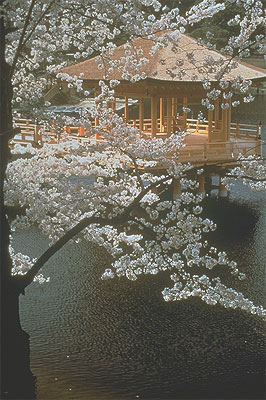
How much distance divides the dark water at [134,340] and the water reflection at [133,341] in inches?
0.7

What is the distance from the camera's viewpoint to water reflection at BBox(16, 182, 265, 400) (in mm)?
8906

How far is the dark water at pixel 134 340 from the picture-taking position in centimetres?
890

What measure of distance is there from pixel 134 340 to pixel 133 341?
44mm

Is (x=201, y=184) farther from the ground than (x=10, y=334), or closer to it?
farther from the ground

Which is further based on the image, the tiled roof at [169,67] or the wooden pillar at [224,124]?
the wooden pillar at [224,124]

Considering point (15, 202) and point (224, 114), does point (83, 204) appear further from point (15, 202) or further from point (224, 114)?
point (224, 114)

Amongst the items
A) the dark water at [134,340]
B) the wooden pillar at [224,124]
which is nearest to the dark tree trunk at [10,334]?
the dark water at [134,340]

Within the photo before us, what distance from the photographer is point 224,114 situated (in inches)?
846

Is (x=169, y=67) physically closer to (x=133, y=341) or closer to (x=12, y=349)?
(x=133, y=341)

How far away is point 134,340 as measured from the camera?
33.8ft

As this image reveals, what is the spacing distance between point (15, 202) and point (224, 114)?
14.7 metres

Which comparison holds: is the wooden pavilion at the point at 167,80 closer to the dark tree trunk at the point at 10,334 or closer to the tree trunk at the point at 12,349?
A: the dark tree trunk at the point at 10,334

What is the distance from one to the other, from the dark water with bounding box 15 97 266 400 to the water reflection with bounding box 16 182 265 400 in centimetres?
2

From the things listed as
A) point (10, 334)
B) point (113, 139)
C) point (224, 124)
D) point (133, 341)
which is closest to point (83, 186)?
point (113, 139)
